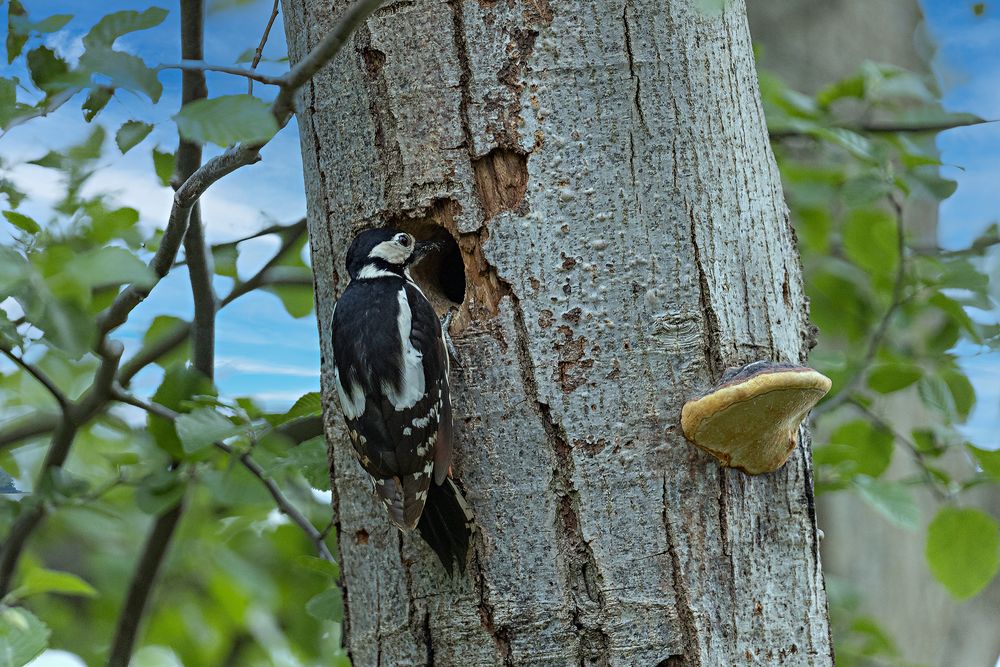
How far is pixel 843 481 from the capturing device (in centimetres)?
211

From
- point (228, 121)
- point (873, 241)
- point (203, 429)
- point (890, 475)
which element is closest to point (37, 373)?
point (203, 429)

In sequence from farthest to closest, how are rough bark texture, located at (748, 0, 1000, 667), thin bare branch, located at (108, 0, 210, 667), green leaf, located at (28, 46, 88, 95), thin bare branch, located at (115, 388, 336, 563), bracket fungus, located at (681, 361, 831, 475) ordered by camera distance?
rough bark texture, located at (748, 0, 1000, 667), thin bare branch, located at (115, 388, 336, 563), thin bare branch, located at (108, 0, 210, 667), green leaf, located at (28, 46, 88, 95), bracket fungus, located at (681, 361, 831, 475)

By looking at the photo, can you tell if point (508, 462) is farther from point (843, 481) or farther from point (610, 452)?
point (843, 481)

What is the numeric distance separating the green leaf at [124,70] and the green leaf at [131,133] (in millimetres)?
294

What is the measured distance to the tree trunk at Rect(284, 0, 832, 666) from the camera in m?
1.33

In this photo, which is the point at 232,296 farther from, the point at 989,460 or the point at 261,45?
the point at 989,460

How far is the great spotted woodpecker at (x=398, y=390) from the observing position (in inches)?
54.1

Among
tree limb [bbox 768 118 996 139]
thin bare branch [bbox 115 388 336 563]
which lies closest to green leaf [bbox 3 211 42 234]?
thin bare branch [bbox 115 388 336 563]

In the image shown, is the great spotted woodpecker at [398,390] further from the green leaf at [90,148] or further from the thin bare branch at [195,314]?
the green leaf at [90,148]

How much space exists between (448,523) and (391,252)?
0.45m

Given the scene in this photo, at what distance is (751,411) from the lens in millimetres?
1313

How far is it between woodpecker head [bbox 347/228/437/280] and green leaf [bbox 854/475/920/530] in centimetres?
111

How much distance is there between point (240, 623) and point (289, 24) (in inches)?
81.0

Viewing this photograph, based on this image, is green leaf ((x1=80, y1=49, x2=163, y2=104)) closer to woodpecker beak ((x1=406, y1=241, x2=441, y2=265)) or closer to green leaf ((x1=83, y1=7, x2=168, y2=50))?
green leaf ((x1=83, y1=7, x2=168, y2=50))
